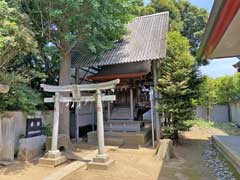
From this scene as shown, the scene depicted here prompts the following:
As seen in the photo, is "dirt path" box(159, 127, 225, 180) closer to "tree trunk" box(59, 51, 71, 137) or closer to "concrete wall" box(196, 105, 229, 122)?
"tree trunk" box(59, 51, 71, 137)

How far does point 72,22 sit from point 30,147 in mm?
4794

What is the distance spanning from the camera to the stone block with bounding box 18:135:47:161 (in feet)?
22.0

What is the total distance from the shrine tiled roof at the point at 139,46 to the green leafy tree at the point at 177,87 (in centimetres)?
60

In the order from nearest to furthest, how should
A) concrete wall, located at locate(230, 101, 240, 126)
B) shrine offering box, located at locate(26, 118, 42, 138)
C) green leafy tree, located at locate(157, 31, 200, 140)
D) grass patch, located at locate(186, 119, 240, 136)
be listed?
shrine offering box, located at locate(26, 118, 42, 138), green leafy tree, located at locate(157, 31, 200, 140), grass patch, located at locate(186, 119, 240, 136), concrete wall, located at locate(230, 101, 240, 126)

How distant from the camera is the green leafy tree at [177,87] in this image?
28.2 ft

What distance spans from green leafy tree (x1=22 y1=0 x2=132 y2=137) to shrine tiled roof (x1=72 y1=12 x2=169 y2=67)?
3.11 feet

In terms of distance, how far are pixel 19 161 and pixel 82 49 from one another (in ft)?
18.0

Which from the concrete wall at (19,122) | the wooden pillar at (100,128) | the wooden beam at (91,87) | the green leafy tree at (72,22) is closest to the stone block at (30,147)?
the concrete wall at (19,122)

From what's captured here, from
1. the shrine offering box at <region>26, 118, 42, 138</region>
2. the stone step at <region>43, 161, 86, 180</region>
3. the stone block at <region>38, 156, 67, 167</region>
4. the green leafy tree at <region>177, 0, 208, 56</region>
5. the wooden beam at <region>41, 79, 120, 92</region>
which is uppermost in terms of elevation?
the green leafy tree at <region>177, 0, 208, 56</region>

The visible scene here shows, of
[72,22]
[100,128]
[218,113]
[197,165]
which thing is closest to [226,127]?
[218,113]

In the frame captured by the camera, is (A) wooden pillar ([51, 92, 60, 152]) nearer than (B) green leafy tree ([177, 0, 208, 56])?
Yes

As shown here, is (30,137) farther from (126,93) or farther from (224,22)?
(224,22)

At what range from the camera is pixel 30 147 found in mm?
7020

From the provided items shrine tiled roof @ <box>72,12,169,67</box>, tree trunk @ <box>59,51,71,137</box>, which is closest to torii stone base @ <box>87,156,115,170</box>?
tree trunk @ <box>59,51,71,137</box>
